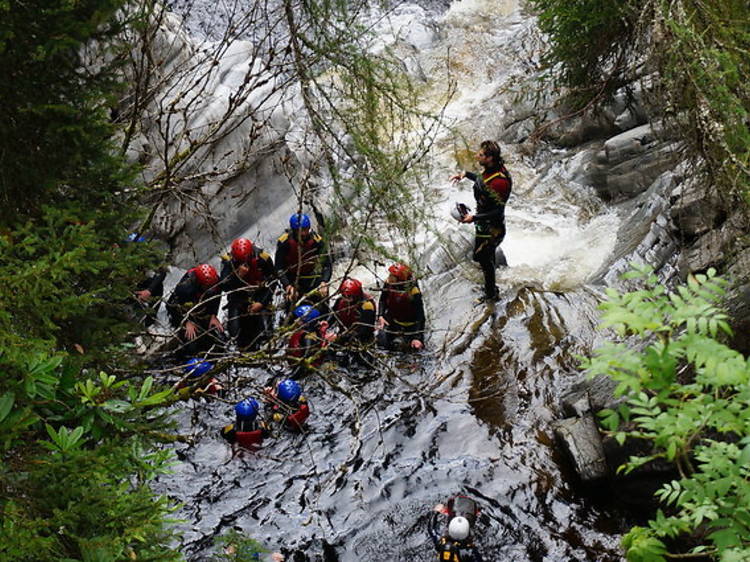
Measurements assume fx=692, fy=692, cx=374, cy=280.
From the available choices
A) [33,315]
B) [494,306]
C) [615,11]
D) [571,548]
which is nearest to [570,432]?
[571,548]

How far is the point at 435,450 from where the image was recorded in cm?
673

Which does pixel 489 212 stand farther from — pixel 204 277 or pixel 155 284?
pixel 155 284

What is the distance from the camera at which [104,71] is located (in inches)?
144

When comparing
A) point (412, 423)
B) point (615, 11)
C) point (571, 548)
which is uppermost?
point (615, 11)

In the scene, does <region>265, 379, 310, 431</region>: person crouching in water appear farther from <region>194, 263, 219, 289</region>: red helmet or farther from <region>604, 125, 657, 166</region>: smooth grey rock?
<region>604, 125, 657, 166</region>: smooth grey rock

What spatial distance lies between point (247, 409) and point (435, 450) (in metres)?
1.87

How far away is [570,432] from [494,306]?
8.93ft

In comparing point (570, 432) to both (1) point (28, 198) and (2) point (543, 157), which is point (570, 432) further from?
(2) point (543, 157)

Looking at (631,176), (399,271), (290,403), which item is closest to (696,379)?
(399,271)

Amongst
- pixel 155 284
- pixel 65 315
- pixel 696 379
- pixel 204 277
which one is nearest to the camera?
pixel 696 379

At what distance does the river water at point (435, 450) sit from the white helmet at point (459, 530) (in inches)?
17.4

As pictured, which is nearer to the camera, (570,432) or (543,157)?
(570,432)

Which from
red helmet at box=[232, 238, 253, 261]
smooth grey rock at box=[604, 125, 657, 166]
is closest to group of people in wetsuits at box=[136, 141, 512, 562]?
red helmet at box=[232, 238, 253, 261]

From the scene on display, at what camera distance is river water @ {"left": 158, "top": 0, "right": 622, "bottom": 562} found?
19.0 ft
